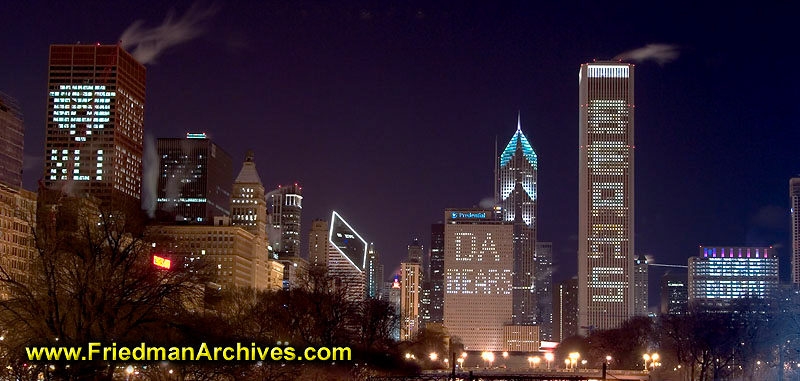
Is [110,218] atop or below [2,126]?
below

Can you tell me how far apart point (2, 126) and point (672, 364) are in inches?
3913

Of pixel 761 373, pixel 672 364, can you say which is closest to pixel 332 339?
pixel 761 373

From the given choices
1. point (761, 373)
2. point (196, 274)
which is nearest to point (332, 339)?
Result: point (196, 274)

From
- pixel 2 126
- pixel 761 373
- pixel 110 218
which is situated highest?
pixel 2 126

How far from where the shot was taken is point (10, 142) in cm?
16775

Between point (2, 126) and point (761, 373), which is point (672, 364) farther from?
point (2, 126)

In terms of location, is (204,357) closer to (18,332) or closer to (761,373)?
(18,332)

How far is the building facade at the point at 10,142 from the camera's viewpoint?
164 metres

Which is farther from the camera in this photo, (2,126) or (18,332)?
(2,126)

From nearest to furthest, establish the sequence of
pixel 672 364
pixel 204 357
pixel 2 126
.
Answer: pixel 204 357 < pixel 672 364 < pixel 2 126

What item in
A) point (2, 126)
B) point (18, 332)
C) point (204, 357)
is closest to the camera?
point (18, 332)

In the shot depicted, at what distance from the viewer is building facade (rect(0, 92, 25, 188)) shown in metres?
164

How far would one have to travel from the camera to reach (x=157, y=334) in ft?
136

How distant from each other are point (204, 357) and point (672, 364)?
394ft
